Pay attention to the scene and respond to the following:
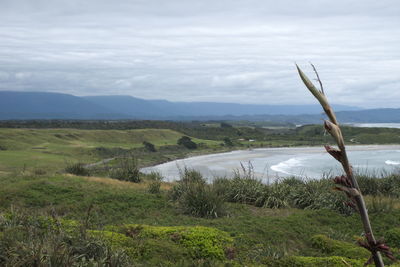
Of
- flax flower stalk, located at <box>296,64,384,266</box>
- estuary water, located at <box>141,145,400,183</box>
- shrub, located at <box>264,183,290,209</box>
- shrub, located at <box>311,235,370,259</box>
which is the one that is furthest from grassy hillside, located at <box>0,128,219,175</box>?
flax flower stalk, located at <box>296,64,384,266</box>

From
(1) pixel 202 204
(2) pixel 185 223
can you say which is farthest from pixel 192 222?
(1) pixel 202 204

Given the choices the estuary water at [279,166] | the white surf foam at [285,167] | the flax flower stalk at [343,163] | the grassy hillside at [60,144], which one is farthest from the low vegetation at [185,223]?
the grassy hillside at [60,144]

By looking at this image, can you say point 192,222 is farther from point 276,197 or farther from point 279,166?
point 279,166

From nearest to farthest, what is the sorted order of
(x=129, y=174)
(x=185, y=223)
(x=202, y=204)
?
(x=185, y=223) → (x=202, y=204) → (x=129, y=174)

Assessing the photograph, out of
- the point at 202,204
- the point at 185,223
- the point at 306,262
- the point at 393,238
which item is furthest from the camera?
the point at 202,204

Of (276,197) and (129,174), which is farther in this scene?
(129,174)

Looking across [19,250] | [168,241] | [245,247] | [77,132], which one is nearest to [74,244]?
[19,250]

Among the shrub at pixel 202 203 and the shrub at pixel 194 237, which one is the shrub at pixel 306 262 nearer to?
the shrub at pixel 194 237

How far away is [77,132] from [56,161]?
35320 millimetres

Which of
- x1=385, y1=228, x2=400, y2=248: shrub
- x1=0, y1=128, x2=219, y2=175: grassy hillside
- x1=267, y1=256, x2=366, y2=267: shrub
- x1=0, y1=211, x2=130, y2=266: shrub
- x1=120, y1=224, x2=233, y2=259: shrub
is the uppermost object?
x1=0, y1=211, x2=130, y2=266: shrub

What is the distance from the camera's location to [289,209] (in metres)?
12.8

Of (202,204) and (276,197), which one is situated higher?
(202,204)

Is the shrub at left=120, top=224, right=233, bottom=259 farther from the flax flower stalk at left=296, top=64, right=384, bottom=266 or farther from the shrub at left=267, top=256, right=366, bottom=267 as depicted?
the flax flower stalk at left=296, top=64, right=384, bottom=266

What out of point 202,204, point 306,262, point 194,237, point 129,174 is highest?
point 306,262
